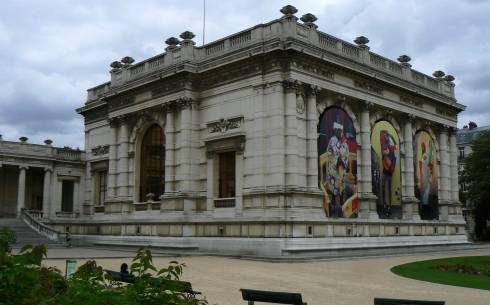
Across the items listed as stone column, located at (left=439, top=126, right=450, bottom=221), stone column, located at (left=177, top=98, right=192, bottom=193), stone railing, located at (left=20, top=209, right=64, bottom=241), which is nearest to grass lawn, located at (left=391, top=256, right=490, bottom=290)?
stone column, located at (left=177, top=98, right=192, bottom=193)

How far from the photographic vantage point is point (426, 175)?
47.4 m

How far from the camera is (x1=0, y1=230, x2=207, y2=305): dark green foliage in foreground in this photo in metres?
6.08

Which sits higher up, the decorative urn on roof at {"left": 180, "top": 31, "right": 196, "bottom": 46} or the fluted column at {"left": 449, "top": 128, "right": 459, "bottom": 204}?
the decorative urn on roof at {"left": 180, "top": 31, "right": 196, "bottom": 46}

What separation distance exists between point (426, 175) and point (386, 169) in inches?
258

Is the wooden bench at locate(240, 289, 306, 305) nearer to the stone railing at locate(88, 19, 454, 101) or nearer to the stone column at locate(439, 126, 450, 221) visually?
the stone railing at locate(88, 19, 454, 101)

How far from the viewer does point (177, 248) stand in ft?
123

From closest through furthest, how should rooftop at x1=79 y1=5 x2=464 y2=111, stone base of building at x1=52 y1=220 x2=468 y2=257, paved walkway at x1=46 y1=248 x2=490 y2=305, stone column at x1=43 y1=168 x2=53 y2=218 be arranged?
paved walkway at x1=46 y1=248 x2=490 y2=305
stone base of building at x1=52 y1=220 x2=468 y2=257
rooftop at x1=79 y1=5 x2=464 y2=111
stone column at x1=43 y1=168 x2=53 y2=218

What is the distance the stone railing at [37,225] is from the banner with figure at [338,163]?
22.4m

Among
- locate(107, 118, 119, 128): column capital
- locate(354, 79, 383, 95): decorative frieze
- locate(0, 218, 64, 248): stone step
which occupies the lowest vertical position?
locate(0, 218, 64, 248): stone step

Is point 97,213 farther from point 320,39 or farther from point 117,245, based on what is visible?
point 320,39

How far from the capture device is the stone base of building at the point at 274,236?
33219mm

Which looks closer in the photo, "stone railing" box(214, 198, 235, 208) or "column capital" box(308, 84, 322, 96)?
"column capital" box(308, 84, 322, 96)

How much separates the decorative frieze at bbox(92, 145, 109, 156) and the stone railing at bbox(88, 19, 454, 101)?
598 cm

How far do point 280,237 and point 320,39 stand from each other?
13921 mm
